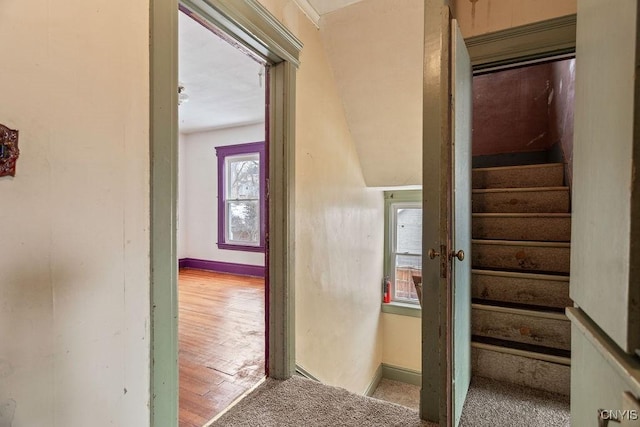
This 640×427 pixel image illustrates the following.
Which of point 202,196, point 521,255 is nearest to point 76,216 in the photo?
point 521,255

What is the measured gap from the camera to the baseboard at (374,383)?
11.9 feet

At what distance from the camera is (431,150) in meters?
1.66

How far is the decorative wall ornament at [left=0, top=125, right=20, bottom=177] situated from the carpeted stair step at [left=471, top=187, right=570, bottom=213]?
2850 mm

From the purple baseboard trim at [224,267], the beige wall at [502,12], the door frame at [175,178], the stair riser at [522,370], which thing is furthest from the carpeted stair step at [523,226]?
the purple baseboard trim at [224,267]

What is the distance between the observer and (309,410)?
5.41 feet

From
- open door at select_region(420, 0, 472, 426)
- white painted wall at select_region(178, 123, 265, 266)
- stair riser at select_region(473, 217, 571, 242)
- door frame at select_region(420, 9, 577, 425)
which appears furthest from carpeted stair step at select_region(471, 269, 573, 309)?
white painted wall at select_region(178, 123, 265, 266)

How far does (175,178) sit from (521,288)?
7.74 ft

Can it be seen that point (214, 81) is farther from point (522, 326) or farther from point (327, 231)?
point (522, 326)

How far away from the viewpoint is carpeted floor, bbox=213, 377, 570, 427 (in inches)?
62.4

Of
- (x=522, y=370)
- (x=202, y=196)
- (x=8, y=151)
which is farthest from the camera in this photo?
(x=202, y=196)

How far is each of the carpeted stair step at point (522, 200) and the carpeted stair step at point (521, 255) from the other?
0.39 metres

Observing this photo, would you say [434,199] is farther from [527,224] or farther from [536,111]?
[536,111]

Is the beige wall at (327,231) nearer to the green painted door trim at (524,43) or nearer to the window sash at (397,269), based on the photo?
the window sash at (397,269)

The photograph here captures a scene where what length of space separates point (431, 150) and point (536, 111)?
2633mm
